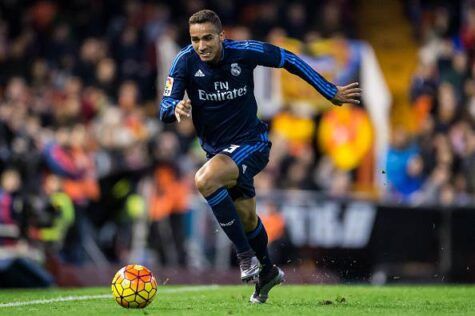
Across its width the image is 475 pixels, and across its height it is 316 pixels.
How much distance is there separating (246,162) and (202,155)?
8.33 metres

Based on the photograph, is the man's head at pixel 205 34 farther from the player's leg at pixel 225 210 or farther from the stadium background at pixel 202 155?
the stadium background at pixel 202 155

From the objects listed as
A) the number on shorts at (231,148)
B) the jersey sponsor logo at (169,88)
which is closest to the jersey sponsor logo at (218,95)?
the jersey sponsor logo at (169,88)

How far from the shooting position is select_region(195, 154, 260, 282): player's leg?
9.62 m

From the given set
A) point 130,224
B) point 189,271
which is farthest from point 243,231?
point 130,224

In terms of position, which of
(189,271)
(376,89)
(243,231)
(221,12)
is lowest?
(189,271)

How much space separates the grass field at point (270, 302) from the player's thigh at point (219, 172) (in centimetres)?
103

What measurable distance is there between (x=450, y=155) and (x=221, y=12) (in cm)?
592

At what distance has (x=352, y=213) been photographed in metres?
16.7

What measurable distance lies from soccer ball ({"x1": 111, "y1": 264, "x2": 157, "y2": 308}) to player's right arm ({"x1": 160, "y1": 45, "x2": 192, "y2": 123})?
50.1 inches

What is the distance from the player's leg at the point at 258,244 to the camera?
33.4 feet

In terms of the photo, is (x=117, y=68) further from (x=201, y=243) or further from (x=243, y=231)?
(x=243, y=231)

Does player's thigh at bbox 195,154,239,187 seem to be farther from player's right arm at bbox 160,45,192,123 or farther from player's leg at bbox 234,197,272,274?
player's right arm at bbox 160,45,192,123

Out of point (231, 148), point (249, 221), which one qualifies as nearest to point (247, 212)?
point (249, 221)

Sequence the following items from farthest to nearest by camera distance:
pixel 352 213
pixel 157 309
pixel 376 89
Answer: pixel 376 89 → pixel 352 213 → pixel 157 309
